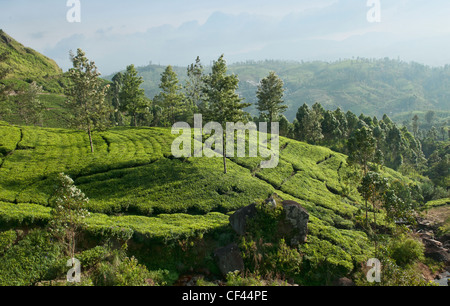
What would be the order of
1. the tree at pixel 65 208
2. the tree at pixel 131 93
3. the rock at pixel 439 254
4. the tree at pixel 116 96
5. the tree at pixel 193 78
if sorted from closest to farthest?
1. the tree at pixel 65 208
2. the rock at pixel 439 254
3. the tree at pixel 131 93
4. the tree at pixel 193 78
5. the tree at pixel 116 96

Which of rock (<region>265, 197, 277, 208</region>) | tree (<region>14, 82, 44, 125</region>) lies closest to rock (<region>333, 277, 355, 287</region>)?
rock (<region>265, 197, 277, 208</region>)

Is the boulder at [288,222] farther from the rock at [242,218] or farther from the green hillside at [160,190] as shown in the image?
the green hillside at [160,190]

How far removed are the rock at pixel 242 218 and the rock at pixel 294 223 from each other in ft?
9.83

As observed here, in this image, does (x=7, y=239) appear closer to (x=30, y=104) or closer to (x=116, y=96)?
(x=30, y=104)

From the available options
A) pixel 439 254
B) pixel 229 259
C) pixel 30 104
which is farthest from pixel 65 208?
pixel 30 104

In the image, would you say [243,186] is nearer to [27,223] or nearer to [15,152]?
[27,223]

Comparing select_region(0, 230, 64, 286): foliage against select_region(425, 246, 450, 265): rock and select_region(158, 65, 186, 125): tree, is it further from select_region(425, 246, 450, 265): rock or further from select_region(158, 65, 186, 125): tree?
select_region(158, 65, 186, 125): tree

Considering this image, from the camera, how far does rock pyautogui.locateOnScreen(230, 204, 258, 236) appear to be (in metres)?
25.5

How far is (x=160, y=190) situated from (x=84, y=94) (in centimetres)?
2025

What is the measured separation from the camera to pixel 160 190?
111 feet

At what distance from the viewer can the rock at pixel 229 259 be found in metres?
22.7

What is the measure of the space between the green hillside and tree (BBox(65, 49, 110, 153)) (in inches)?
227

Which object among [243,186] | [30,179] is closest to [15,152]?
[30,179]

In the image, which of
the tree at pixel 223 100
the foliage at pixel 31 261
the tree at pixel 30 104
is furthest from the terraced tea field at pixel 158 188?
the tree at pixel 30 104
